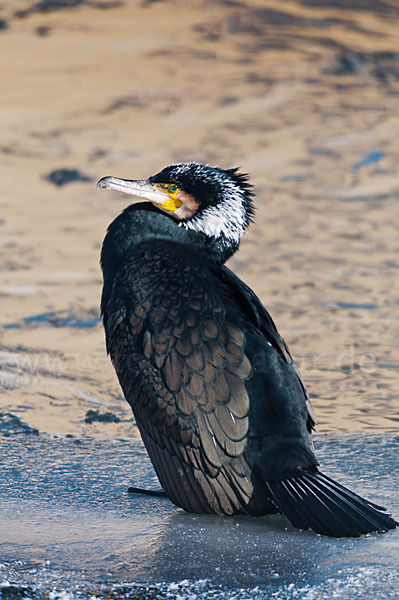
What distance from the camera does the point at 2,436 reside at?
4957 mm

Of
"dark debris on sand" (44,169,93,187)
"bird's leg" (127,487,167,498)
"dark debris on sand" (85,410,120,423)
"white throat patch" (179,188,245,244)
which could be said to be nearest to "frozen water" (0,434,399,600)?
"bird's leg" (127,487,167,498)

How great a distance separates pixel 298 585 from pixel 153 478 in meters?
1.28

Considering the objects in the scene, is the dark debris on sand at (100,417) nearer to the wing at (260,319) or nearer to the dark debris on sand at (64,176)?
the wing at (260,319)

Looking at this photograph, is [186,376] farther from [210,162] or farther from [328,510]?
[210,162]

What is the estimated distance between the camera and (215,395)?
12.6ft

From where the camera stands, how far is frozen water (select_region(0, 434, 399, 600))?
3326 mm

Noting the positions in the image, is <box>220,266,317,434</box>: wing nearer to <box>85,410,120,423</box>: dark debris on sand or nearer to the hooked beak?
the hooked beak

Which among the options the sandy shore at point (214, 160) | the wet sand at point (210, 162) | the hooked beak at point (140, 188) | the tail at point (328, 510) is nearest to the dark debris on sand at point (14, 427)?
the wet sand at point (210, 162)

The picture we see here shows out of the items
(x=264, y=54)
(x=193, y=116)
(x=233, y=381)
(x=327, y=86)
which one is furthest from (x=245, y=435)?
(x=264, y=54)

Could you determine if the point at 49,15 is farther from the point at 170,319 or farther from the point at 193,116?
the point at 170,319

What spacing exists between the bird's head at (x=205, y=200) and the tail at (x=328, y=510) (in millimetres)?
1208

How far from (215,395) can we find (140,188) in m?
1.13

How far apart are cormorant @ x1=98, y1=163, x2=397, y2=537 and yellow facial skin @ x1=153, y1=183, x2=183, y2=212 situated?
258 millimetres

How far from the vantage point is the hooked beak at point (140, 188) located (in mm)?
4484
